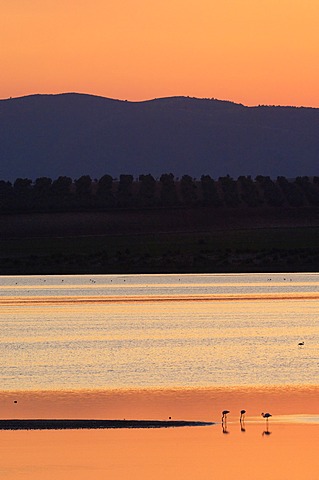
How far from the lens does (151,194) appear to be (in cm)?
17150

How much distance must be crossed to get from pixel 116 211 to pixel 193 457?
451ft

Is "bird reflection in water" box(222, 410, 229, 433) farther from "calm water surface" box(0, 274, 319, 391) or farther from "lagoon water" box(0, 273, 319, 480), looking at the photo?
"calm water surface" box(0, 274, 319, 391)

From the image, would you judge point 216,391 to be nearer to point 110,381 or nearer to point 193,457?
point 110,381

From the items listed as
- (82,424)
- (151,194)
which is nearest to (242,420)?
(82,424)

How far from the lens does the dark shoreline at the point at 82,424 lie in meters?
32.3

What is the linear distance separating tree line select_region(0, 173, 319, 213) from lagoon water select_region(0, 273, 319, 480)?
8066 centimetres

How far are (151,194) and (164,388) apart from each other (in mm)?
131357

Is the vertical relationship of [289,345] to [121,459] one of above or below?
above

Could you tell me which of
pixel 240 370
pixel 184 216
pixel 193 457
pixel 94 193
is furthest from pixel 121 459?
pixel 94 193

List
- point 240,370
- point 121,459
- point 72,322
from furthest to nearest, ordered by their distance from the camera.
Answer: point 72,322
point 240,370
point 121,459

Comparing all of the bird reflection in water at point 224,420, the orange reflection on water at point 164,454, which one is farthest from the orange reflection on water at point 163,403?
the orange reflection on water at point 164,454

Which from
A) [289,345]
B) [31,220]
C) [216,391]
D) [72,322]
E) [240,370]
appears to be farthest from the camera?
[31,220]

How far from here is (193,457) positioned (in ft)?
92.7

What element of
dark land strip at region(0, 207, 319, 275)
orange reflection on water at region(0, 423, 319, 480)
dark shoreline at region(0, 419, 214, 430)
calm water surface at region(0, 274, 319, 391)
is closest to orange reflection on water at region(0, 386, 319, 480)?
orange reflection on water at region(0, 423, 319, 480)
